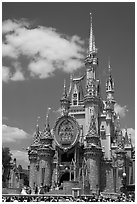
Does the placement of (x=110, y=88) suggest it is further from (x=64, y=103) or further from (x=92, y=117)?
(x=92, y=117)

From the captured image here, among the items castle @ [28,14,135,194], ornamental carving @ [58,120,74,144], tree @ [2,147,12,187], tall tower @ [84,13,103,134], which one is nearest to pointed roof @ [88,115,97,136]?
castle @ [28,14,135,194]

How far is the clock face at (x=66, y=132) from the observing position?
6056cm

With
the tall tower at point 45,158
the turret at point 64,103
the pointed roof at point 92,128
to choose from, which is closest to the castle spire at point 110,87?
the turret at point 64,103

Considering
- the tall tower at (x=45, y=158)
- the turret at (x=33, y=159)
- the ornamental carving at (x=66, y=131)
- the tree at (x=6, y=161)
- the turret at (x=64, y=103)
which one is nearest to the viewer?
the tall tower at (x=45, y=158)

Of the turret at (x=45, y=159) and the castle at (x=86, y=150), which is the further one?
the turret at (x=45, y=159)

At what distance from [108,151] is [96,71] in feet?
60.9

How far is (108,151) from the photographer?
2434 inches

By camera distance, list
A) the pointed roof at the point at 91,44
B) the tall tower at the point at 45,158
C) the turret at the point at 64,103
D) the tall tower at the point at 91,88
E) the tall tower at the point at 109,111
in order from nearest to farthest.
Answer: the tall tower at the point at 45,158, the tall tower at the point at 109,111, the tall tower at the point at 91,88, the turret at the point at 64,103, the pointed roof at the point at 91,44

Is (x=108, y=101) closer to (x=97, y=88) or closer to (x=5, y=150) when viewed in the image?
(x=97, y=88)

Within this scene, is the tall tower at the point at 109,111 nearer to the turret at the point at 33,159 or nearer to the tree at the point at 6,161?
the turret at the point at 33,159

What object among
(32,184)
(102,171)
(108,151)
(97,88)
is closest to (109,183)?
(102,171)

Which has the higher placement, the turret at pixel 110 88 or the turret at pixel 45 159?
the turret at pixel 110 88

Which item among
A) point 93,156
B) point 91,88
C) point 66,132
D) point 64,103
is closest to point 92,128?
point 93,156

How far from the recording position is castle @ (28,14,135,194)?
56.7 meters
